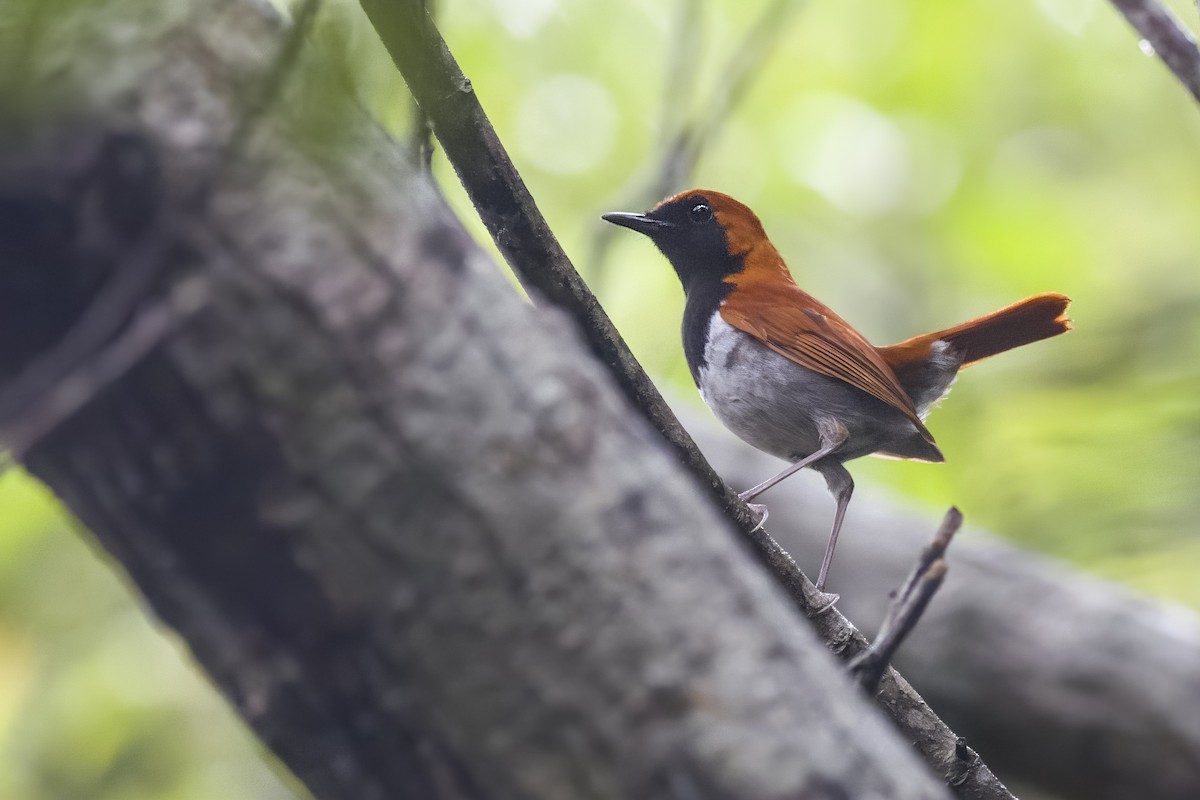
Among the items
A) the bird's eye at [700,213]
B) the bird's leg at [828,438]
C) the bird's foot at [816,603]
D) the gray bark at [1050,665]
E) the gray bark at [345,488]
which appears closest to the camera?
the gray bark at [345,488]

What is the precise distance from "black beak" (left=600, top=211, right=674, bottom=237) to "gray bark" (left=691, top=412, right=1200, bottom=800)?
2357 mm

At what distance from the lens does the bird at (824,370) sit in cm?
405

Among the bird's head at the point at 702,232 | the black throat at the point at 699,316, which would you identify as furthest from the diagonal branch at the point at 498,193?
the bird's head at the point at 702,232

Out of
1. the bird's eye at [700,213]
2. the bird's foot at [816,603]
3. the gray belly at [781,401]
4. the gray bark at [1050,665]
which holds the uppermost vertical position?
the bird's eye at [700,213]

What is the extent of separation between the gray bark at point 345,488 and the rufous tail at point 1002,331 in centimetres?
311

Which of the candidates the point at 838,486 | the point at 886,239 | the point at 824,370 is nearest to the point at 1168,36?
the point at 824,370

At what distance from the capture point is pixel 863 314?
8.67 meters

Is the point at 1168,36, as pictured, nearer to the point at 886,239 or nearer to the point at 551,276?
the point at 551,276

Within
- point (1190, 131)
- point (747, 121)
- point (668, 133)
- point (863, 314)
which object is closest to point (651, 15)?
point (747, 121)

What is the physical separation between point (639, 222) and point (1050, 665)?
2.90 m

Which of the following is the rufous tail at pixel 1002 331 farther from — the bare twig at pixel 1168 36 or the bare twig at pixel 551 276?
the bare twig at pixel 551 276

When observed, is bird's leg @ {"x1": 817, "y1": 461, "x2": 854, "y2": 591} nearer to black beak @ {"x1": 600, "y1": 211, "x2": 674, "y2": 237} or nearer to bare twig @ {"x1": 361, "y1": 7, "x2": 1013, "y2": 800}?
black beak @ {"x1": 600, "y1": 211, "x2": 674, "y2": 237}

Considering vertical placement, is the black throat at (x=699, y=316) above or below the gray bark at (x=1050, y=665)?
above

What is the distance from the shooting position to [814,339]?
417cm
